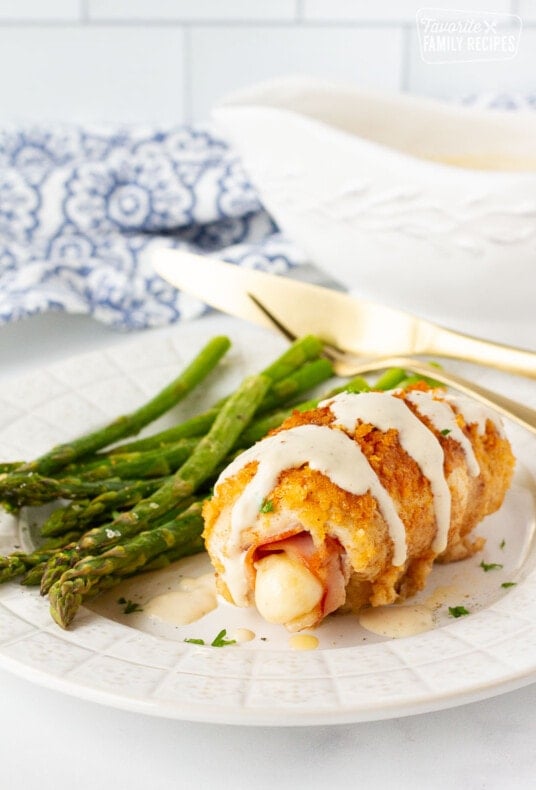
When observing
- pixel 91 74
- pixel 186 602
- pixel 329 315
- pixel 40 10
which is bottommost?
pixel 186 602

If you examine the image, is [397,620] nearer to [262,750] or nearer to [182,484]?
[262,750]

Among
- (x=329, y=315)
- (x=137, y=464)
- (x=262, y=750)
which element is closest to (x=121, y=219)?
(x=329, y=315)

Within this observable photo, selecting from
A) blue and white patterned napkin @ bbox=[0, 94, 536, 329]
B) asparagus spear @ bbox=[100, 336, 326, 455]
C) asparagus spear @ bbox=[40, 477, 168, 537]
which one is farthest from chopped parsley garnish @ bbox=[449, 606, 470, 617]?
blue and white patterned napkin @ bbox=[0, 94, 536, 329]

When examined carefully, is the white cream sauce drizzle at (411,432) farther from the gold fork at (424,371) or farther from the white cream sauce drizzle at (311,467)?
the gold fork at (424,371)

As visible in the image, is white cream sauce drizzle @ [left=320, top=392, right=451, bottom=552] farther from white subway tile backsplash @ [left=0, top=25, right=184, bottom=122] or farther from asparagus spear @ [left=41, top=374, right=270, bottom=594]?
white subway tile backsplash @ [left=0, top=25, right=184, bottom=122]

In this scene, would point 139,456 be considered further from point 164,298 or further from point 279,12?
point 279,12

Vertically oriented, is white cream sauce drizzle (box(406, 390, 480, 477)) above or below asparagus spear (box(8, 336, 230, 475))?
above

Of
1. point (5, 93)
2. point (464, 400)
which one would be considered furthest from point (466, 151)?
point (5, 93)
